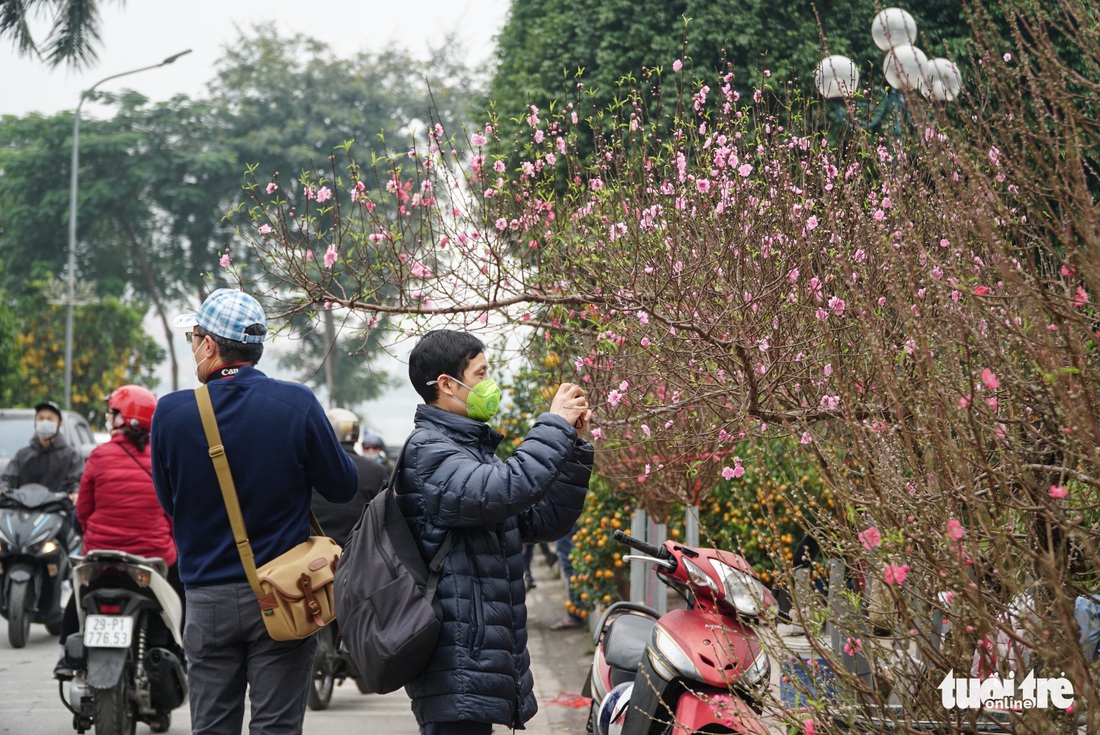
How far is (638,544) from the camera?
4434mm

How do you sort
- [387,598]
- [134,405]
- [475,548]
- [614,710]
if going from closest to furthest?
1. [387,598]
2. [475,548]
3. [614,710]
4. [134,405]

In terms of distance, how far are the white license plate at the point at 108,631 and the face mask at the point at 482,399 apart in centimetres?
305

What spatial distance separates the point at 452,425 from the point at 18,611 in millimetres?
7245

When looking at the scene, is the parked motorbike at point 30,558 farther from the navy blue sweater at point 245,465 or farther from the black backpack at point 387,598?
the black backpack at point 387,598

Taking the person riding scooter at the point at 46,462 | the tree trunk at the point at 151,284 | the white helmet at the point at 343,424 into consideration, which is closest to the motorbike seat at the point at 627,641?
the white helmet at the point at 343,424

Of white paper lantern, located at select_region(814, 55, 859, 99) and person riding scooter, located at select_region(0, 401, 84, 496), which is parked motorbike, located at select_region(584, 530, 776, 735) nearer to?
white paper lantern, located at select_region(814, 55, 859, 99)

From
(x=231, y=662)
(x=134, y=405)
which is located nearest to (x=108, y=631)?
(x=134, y=405)

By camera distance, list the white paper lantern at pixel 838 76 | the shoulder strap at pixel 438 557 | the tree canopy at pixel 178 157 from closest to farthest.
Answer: the shoulder strap at pixel 438 557 < the white paper lantern at pixel 838 76 < the tree canopy at pixel 178 157

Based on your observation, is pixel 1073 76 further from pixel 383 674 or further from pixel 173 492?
Answer: pixel 173 492

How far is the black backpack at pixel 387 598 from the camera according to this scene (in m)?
3.54

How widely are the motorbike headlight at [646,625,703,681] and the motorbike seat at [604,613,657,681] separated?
358 mm

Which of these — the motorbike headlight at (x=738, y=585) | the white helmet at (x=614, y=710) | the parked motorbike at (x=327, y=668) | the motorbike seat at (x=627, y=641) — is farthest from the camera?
the parked motorbike at (x=327, y=668)

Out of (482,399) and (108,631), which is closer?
(482,399)

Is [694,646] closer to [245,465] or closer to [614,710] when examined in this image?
[614,710]
